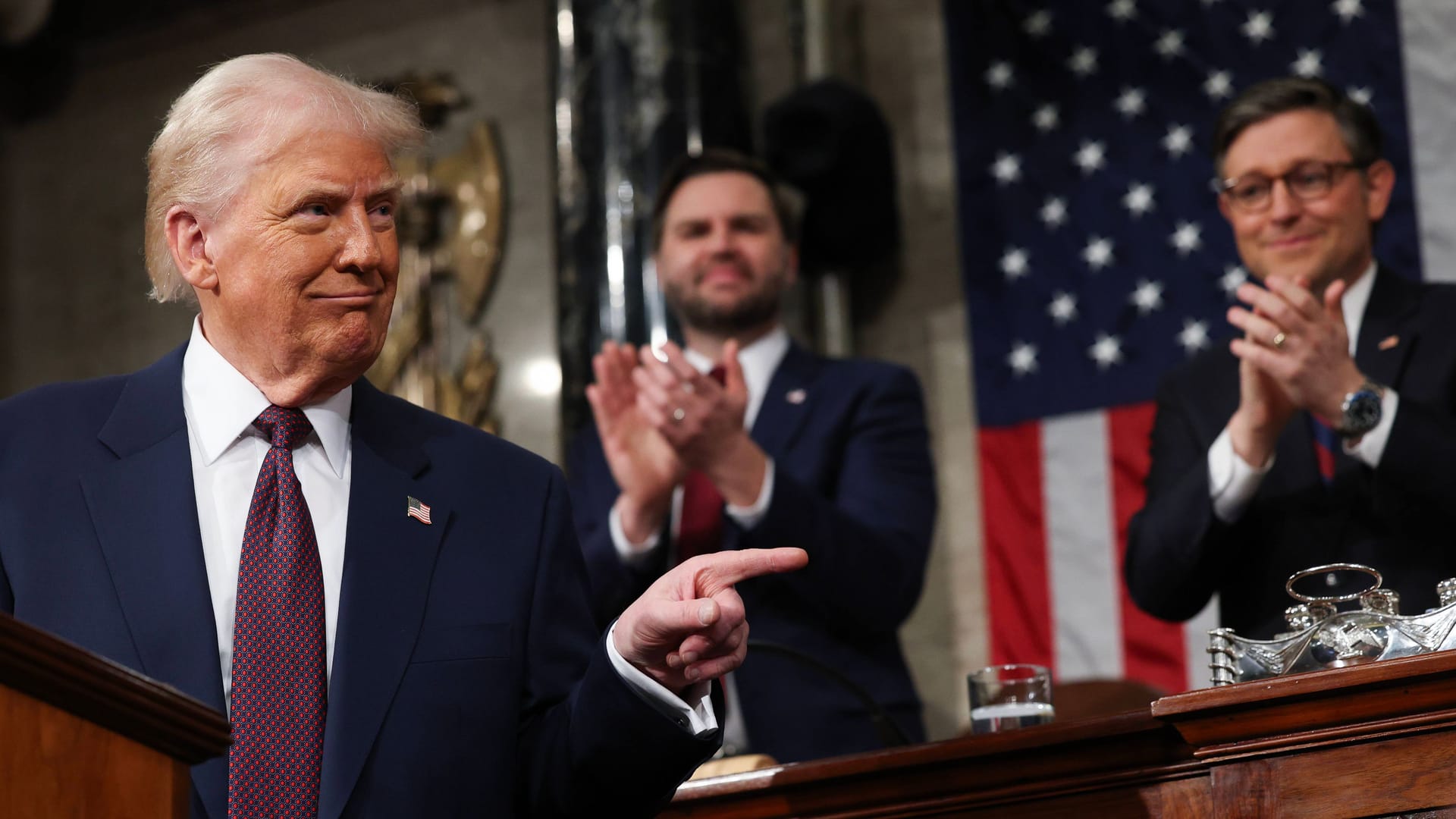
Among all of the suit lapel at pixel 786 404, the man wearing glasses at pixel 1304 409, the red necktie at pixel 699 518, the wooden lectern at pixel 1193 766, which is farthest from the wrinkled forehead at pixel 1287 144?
the wooden lectern at pixel 1193 766

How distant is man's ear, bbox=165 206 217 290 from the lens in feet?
7.79

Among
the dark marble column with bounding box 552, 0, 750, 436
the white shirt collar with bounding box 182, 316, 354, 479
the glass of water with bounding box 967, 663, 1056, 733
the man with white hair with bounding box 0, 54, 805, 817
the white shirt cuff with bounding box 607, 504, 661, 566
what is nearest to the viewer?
the man with white hair with bounding box 0, 54, 805, 817

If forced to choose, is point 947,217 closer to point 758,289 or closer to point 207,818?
point 758,289

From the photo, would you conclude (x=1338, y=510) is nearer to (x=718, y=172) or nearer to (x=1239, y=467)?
(x=1239, y=467)

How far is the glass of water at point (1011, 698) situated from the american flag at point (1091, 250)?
275 centimetres

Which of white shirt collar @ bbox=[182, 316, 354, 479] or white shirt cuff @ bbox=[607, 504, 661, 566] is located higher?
white shirt collar @ bbox=[182, 316, 354, 479]

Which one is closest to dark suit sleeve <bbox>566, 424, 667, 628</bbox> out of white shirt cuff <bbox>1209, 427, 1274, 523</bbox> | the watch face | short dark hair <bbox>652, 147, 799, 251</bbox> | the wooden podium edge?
short dark hair <bbox>652, 147, 799, 251</bbox>

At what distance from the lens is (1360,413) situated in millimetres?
3031

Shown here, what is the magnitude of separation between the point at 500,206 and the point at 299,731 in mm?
5010

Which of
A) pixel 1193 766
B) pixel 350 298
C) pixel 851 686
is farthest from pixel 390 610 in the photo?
pixel 851 686

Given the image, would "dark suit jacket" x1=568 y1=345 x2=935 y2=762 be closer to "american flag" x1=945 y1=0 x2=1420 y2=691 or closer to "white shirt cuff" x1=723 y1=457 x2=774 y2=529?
"white shirt cuff" x1=723 y1=457 x2=774 y2=529

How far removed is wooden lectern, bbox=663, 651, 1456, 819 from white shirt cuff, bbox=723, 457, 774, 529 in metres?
1.09

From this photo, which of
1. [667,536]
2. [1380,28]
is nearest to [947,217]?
[1380,28]

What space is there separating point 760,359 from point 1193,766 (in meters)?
2.17
